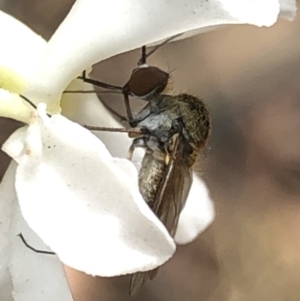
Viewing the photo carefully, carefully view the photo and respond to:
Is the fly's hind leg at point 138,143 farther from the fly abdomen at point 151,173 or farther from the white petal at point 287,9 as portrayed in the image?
the white petal at point 287,9

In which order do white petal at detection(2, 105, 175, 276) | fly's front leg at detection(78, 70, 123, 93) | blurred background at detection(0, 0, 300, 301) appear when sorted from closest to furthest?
white petal at detection(2, 105, 175, 276), fly's front leg at detection(78, 70, 123, 93), blurred background at detection(0, 0, 300, 301)

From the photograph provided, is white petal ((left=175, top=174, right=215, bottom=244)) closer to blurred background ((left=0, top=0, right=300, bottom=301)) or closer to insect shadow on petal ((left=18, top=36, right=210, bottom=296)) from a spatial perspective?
insect shadow on petal ((left=18, top=36, right=210, bottom=296))

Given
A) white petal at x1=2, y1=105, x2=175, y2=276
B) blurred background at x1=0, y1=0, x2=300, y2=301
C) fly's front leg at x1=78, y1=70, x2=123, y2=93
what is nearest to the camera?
white petal at x1=2, y1=105, x2=175, y2=276

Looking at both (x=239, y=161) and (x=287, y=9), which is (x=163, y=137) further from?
(x=239, y=161)

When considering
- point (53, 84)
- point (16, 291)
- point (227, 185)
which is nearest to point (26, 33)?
point (53, 84)

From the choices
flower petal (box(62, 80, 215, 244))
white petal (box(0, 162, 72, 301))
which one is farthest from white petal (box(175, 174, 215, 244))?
white petal (box(0, 162, 72, 301))

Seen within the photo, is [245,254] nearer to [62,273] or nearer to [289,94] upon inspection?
[289,94]

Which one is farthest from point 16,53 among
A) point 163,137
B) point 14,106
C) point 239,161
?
point 239,161
